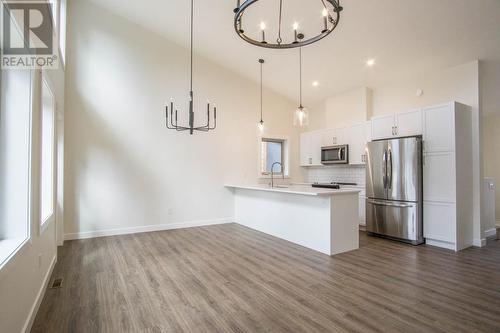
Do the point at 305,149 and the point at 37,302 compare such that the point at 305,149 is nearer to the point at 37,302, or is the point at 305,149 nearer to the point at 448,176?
the point at 448,176

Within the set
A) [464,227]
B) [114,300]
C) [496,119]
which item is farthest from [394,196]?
[114,300]

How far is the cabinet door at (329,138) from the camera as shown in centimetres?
628

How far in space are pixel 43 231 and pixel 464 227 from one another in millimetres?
5896

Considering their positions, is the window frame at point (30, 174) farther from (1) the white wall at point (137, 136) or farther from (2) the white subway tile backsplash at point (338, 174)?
(2) the white subway tile backsplash at point (338, 174)

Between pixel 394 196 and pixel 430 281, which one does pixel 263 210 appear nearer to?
pixel 394 196

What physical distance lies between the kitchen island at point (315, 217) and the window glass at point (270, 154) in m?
1.80

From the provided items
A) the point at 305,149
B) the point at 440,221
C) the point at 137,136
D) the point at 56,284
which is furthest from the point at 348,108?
the point at 56,284

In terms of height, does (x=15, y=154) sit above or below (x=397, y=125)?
below

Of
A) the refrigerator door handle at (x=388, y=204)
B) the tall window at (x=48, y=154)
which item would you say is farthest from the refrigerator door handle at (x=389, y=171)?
the tall window at (x=48, y=154)

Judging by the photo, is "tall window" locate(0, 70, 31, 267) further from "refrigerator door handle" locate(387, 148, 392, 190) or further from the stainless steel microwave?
the stainless steel microwave

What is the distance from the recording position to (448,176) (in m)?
4.12

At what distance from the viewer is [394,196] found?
4.61 meters

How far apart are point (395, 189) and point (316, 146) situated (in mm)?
2537

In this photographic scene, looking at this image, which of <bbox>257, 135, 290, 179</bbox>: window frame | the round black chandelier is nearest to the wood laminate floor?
the round black chandelier
